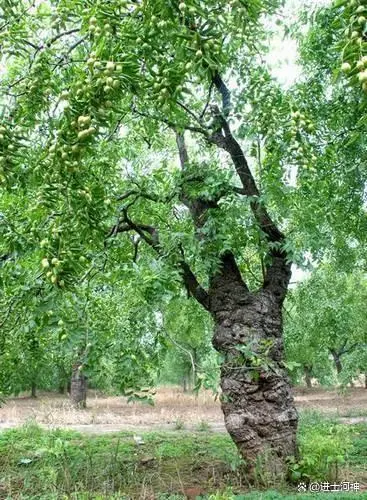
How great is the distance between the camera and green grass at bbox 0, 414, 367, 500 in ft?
Answer: 16.5

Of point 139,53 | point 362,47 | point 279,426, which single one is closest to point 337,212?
point 279,426

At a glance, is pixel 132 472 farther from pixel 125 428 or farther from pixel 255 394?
pixel 125 428

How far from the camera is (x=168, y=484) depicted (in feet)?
18.5

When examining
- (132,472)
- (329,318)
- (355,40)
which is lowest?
(132,472)

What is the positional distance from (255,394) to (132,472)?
65.6 inches

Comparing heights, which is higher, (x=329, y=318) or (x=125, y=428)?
(x=329, y=318)

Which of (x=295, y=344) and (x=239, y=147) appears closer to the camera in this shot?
(x=239, y=147)

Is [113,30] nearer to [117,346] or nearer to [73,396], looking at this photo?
[117,346]

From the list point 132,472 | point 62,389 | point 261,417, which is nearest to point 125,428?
point 132,472

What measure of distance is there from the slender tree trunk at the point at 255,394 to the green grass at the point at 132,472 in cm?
32

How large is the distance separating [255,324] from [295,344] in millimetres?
17118

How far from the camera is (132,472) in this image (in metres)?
5.92

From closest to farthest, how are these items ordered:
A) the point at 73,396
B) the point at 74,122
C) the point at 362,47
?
the point at 362,47 < the point at 74,122 < the point at 73,396

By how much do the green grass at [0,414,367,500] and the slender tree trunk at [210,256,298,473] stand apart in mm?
316
